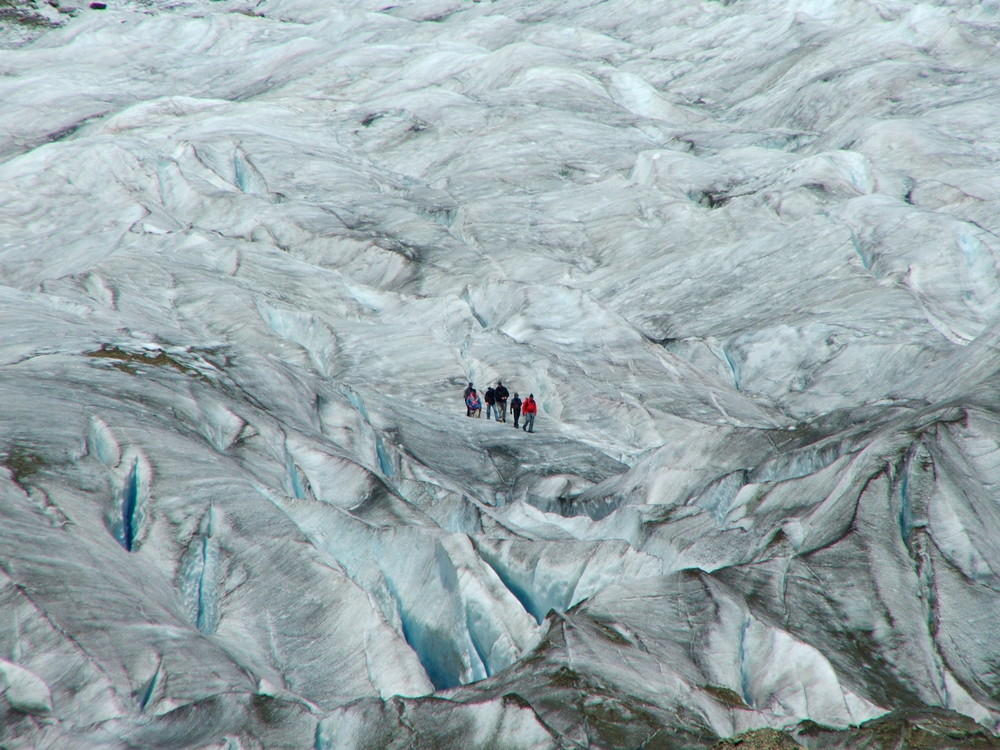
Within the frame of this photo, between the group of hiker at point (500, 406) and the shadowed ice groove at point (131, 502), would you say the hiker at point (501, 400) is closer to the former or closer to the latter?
the group of hiker at point (500, 406)

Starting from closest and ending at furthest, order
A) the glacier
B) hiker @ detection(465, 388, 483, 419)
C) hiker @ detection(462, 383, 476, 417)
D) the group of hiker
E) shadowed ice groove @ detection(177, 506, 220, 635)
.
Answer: the glacier → shadowed ice groove @ detection(177, 506, 220, 635) → the group of hiker → hiker @ detection(465, 388, 483, 419) → hiker @ detection(462, 383, 476, 417)

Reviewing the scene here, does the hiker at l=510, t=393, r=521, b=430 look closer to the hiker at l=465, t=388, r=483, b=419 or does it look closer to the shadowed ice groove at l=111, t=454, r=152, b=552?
the hiker at l=465, t=388, r=483, b=419

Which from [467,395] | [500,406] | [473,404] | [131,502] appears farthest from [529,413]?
[131,502]

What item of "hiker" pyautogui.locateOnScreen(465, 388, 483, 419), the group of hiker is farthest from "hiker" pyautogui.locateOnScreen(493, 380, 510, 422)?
"hiker" pyautogui.locateOnScreen(465, 388, 483, 419)

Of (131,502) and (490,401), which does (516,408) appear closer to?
(490,401)

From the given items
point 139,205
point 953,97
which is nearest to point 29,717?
point 139,205

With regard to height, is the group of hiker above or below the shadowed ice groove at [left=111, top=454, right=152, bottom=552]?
below
